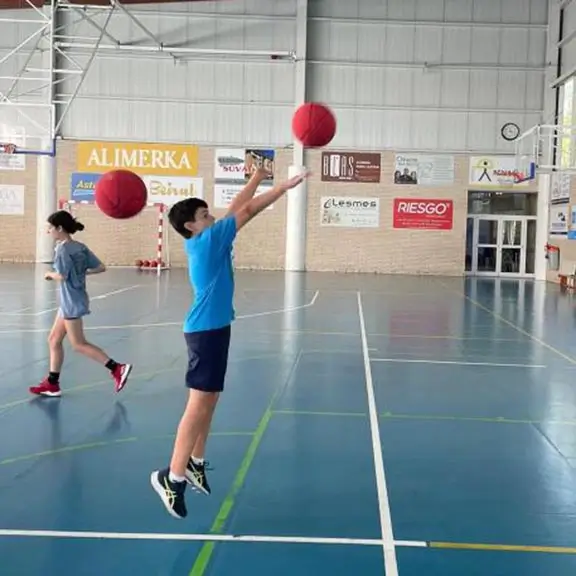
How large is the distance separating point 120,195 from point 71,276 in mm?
1113

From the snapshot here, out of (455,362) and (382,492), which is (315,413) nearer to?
(382,492)

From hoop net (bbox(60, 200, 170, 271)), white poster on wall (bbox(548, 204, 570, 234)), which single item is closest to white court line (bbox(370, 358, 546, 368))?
white poster on wall (bbox(548, 204, 570, 234))

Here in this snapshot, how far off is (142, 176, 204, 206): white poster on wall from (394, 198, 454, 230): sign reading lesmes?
331 inches

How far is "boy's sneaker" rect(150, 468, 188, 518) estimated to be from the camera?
4535 millimetres

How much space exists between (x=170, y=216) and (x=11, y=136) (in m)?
22.3

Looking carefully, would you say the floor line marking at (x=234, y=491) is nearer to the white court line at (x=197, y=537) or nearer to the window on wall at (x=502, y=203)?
the white court line at (x=197, y=537)

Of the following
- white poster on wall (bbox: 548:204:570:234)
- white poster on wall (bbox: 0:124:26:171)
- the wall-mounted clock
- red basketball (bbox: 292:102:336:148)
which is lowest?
red basketball (bbox: 292:102:336:148)

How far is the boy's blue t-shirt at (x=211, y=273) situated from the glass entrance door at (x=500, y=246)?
30126 mm

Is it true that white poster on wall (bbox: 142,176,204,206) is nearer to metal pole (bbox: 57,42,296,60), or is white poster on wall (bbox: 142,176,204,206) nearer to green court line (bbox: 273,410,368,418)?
metal pole (bbox: 57,42,296,60)

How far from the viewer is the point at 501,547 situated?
4.32 metres

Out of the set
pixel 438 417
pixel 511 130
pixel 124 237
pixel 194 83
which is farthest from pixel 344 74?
pixel 438 417

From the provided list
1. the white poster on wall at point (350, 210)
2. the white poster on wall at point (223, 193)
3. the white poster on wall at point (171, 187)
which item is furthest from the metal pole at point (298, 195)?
the white poster on wall at point (171, 187)

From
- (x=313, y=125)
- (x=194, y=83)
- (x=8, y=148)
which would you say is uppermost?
(x=194, y=83)

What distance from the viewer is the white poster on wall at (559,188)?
2888cm
